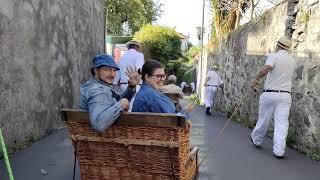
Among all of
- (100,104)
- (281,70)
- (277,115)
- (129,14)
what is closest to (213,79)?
(281,70)

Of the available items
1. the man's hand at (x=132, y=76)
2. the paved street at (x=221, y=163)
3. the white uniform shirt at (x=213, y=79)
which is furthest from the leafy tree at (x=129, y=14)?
the man's hand at (x=132, y=76)

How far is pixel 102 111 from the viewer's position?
3855 mm

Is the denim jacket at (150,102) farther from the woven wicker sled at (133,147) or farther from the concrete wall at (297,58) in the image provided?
the concrete wall at (297,58)

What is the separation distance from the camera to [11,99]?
6.54 meters

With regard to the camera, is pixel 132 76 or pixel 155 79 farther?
pixel 132 76

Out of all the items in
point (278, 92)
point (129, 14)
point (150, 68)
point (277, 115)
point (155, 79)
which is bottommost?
point (277, 115)

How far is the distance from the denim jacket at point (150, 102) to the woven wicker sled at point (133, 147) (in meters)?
0.30

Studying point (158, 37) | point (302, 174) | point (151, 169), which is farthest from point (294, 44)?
point (158, 37)

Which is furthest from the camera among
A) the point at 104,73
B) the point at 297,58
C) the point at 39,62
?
the point at 297,58

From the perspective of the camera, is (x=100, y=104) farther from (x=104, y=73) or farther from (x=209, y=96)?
(x=209, y=96)

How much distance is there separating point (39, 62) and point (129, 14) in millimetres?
37713

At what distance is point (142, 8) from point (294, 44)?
3869cm

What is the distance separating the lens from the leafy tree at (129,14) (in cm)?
4390

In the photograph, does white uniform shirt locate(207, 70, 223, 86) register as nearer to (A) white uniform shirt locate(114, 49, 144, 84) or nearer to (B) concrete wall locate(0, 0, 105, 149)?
(B) concrete wall locate(0, 0, 105, 149)
